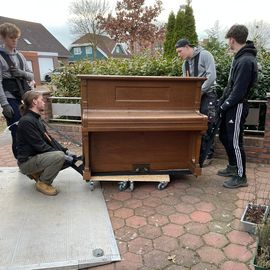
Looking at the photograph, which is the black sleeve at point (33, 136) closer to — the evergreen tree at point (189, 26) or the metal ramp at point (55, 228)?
the metal ramp at point (55, 228)

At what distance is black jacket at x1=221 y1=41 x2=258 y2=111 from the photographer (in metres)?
3.31

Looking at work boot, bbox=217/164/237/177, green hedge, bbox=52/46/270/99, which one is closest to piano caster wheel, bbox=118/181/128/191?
work boot, bbox=217/164/237/177

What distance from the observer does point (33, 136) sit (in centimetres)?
331

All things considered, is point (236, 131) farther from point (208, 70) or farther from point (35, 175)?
point (35, 175)

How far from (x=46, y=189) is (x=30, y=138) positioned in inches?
24.0

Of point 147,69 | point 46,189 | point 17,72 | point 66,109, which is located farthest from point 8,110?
point 147,69

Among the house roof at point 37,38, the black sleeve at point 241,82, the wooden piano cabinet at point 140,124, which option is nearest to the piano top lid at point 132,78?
the wooden piano cabinet at point 140,124

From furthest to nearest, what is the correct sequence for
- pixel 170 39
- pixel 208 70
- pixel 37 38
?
pixel 37 38
pixel 170 39
pixel 208 70

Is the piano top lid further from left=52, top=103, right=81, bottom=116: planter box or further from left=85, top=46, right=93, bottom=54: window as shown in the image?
left=85, top=46, right=93, bottom=54: window

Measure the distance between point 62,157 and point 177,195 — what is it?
1.36m

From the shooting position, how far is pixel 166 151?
12.2 ft

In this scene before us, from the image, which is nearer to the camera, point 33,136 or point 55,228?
point 55,228

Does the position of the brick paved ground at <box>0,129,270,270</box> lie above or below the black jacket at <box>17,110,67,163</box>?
below

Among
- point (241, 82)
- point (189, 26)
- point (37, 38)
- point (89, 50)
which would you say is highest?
point (37, 38)
